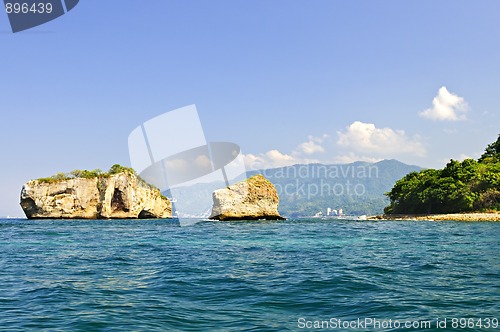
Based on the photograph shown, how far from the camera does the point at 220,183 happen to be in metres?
82.9

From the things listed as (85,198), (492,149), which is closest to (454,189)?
(492,149)

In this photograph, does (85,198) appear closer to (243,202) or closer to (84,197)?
(84,197)

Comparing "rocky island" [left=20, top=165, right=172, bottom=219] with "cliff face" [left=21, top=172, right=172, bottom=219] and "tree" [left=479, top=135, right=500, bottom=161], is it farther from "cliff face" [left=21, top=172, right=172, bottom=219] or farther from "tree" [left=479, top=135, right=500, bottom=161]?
"tree" [left=479, top=135, right=500, bottom=161]

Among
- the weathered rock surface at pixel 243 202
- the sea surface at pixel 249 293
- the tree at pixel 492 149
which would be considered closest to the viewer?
the sea surface at pixel 249 293

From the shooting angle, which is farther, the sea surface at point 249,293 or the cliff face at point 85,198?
the cliff face at point 85,198

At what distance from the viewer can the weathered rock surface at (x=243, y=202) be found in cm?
7569

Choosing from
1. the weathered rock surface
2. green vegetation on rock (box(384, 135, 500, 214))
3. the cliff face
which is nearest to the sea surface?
the weathered rock surface

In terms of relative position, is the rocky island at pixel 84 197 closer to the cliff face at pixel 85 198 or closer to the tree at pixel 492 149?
the cliff face at pixel 85 198

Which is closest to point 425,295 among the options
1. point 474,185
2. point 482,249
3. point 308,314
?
point 308,314

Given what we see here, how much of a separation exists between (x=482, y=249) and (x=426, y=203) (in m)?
75.7

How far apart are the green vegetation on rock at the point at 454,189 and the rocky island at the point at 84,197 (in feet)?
243

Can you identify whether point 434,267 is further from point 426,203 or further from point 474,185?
point 426,203

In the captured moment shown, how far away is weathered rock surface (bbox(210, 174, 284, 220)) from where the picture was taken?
7569 centimetres

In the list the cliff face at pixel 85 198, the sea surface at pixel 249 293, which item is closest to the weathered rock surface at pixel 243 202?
the cliff face at pixel 85 198
